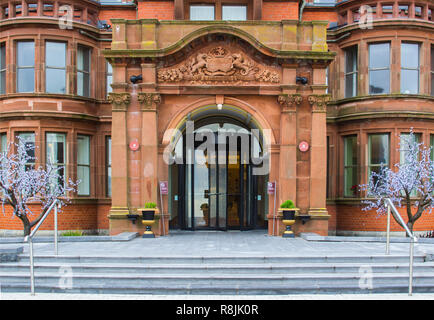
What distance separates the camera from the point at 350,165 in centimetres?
1834

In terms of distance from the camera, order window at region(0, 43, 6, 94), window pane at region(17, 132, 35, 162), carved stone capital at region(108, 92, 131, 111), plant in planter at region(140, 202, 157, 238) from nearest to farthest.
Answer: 1. plant in planter at region(140, 202, 157, 238)
2. carved stone capital at region(108, 92, 131, 111)
3. window pane at region(17, 132, 35, 162)
4. window at region(0, 43, 6, 94)

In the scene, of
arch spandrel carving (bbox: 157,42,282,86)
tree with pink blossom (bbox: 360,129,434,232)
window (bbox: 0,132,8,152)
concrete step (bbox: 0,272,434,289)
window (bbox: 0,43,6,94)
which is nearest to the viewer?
concrete step (bbox: 0,272,434,289)

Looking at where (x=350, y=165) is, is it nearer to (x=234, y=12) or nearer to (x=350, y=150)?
(x=350, y=150)

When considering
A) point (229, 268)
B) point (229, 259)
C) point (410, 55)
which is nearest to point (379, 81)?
point (410, 55)

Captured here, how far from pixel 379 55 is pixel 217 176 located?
26.3ft

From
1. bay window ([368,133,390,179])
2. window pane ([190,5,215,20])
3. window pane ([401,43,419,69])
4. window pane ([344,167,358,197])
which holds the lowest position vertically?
window pane ([344,167,358,197])

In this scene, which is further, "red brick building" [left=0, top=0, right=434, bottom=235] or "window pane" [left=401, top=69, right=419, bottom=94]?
"window pane" [left=401, top=69, right=419, bottom=94]

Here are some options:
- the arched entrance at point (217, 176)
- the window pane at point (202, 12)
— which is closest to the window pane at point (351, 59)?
the arched entrance at point (217, 176)

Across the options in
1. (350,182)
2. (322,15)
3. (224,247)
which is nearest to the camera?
→ (224,247)

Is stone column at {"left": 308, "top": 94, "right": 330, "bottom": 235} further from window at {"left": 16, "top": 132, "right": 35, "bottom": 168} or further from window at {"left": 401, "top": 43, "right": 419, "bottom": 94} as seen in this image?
window at {"left": 16, "top": 132, "right": 35, "bottom": 168}

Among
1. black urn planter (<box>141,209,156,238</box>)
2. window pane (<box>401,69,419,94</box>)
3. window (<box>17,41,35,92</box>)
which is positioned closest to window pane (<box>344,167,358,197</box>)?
window pane (<box>401,69,419,94</box>)

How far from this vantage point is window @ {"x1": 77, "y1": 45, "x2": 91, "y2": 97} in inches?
728

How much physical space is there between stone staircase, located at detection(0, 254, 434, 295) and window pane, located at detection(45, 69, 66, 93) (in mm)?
9810

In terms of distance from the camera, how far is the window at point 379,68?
57.3 feet
